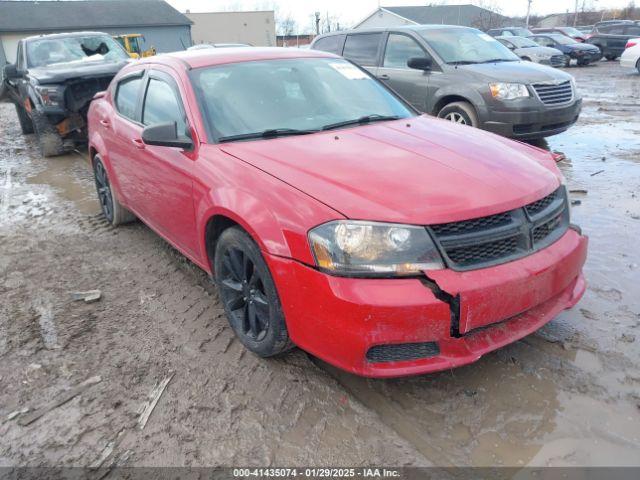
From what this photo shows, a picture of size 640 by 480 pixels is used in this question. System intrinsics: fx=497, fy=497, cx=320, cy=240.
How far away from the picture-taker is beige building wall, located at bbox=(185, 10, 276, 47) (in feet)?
171

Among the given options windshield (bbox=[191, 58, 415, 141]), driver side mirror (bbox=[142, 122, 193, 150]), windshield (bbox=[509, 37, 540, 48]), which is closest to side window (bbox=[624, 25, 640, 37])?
windshield (bbox=[509, 37, 540, 48])

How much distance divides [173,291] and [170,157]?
40.5 inches

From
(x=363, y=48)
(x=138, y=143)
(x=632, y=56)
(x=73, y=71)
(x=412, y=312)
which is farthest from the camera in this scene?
(x=632, y=56)

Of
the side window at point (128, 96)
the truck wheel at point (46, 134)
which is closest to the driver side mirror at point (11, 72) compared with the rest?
the truck wheel at point (46, 134)

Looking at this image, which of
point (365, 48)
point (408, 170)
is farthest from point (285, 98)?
point (365, 48)

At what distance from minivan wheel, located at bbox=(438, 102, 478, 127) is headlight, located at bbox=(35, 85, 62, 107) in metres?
6.05

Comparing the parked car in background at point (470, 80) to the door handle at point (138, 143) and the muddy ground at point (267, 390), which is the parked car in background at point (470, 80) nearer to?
the muddy ground at point (267, 390)

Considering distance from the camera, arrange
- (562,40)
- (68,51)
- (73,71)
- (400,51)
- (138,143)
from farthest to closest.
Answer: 1. (562,40)
2. (68,51)
3. (73,71)
4. (400,51)
5. (138,143)

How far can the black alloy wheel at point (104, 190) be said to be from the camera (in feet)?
16.6

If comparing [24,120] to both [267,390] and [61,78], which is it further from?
[267,390]

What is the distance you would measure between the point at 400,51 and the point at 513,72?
1736 mm

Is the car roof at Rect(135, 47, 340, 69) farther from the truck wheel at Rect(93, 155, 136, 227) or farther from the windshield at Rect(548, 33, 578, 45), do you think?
the windshield at Rect(548, 33, 578, 45)

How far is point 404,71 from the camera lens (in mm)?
7418

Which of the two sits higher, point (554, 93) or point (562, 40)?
point (562, 40)
